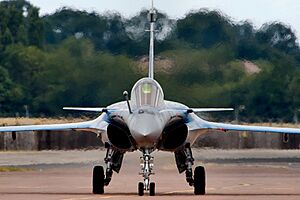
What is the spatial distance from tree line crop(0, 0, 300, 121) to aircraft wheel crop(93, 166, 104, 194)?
8350 millimetres

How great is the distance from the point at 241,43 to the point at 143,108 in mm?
12596

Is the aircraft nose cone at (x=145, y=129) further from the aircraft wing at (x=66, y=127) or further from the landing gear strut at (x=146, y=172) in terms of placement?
the aircraft wing at (x=66, y=127)

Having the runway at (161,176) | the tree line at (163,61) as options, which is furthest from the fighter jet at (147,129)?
the tree line at (163,61)

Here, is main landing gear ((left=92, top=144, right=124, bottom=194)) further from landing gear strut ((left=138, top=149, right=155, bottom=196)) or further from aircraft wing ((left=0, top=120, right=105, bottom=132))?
landing gear strut ((left=138, top=149, right=155, bottom=196))

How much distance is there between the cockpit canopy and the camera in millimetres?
20062

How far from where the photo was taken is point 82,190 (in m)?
22.3

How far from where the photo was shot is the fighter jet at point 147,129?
19562mm

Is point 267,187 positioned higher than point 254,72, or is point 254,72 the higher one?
point 254,72

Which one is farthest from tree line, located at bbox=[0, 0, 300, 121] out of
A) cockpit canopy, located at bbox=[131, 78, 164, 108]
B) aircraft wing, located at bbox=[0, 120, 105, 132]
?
cockpit canopy, located at bbox=[131, 78, 164, 108]

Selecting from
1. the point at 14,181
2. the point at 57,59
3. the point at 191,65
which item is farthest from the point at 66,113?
the point at 14,181

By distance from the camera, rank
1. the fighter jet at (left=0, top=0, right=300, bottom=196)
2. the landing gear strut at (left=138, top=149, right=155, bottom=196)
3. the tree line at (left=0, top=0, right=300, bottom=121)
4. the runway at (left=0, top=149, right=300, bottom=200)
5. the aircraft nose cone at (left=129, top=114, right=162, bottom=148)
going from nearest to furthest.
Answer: the aircraft nose cone at (left=129, top=114, right=162, bottom=148) < the fighter jet at (left=0, top=0, right=300, bottom=196) < the landing gear strut at (left=138, top=149, right=155, bottom=196) < the runway at (left=0, top=149, right=300, bottom=200) < the tree line at (left=0, top=0, right=300, bottom=121)

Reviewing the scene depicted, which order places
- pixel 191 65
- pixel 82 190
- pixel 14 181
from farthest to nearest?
1. pixel 191 65
2. pixel 14 181
3. pixel 82 190

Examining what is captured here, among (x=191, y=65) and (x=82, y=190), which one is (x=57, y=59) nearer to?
(x=191, y=65)

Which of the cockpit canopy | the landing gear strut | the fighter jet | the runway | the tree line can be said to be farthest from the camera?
the tree line
